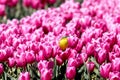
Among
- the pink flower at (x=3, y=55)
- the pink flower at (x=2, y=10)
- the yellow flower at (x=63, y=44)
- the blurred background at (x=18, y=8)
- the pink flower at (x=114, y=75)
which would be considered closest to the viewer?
the pink flower at (x=114, y=75)

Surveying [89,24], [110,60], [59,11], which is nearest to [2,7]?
[59,11]

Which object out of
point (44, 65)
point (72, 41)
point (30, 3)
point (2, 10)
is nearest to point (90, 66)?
point (44, 65)

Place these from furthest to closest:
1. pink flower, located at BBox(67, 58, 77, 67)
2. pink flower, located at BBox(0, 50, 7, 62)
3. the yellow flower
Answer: the yellow flower < pink flower, located at BBox(0, 50, 7, 62) < pink flower, located at BBox(67, 58, 77, 67)

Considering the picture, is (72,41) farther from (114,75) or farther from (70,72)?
(114,75)

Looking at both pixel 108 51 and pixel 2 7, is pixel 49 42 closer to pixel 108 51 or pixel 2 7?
pixel 108 51

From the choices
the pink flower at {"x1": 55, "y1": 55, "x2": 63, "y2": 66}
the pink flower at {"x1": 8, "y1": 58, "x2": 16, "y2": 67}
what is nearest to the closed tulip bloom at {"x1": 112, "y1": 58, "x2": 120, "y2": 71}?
the pink flower at {"x1": 55, "y1": 55, "x2": 63, "y2": 66}

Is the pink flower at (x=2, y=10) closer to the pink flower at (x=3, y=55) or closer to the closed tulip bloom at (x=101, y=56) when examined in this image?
the pink flower at (x=3, y=55)

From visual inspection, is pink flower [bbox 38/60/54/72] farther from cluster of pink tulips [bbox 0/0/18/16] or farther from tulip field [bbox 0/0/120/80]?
cluster of pink tulips [bbox 0/0/18/16]

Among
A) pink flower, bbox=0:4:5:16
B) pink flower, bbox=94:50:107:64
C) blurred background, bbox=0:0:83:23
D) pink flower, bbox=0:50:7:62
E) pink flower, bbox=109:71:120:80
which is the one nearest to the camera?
pink flower, bbox=109:71:120:80

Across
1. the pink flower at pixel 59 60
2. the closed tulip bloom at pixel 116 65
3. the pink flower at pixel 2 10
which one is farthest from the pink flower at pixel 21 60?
the pink flower at pixel 2 10

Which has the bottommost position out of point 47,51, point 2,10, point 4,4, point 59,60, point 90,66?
point 90,66

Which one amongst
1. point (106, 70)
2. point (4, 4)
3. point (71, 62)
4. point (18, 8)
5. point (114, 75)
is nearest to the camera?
point (114, 75)
